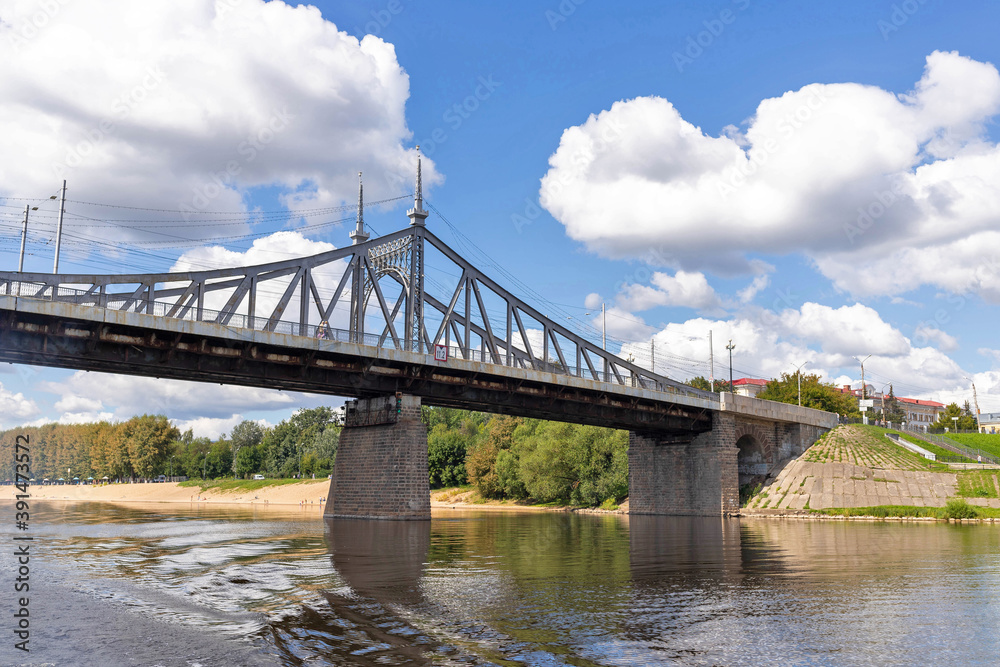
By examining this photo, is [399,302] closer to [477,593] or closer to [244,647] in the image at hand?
[477,593]

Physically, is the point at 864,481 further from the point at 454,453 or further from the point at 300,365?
the point at 454,453

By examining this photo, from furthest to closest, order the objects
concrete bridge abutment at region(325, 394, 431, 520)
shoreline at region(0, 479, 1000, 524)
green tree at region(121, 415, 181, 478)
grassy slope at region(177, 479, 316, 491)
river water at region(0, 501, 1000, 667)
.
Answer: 1. green tree at region(121, 415, 181, 478)
2. grassy slope at region(177, 479, 316, 491)
3. shoreline at region(0, 479, 1000, 524)
4. concrete bridge abutment at region(325, 394, 431, 520)
5. river water at region(0, 501, 1000, 667)

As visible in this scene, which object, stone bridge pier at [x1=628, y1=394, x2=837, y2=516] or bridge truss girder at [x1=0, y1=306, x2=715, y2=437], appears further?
stone bridge pier at [x1=628, y1=394, x2=837, y2=516]

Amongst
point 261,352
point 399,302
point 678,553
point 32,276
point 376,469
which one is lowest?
point 678,553

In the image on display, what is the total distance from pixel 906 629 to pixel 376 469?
Answer: 37.7 metres

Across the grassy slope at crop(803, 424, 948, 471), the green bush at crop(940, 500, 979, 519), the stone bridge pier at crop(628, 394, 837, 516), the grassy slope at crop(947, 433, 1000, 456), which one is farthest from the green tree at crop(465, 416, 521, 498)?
the green bush at crop(940, 500, 979, 519)

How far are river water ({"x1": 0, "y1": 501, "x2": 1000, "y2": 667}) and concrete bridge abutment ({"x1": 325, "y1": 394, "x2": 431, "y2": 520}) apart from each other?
49.1ft

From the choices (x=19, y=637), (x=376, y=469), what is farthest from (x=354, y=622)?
(x=376, y=469)

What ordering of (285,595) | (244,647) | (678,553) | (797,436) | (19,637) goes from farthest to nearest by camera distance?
(797,436)
(678,553)
(285,595)
(19,637)
(244,647)

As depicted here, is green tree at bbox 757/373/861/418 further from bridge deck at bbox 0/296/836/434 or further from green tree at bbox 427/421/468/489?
green tree at bbox 427/421/468/489

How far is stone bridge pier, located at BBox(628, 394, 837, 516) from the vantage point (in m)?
64.1

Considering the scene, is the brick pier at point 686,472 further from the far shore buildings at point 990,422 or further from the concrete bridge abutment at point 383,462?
the far shore buildings at point 990,422

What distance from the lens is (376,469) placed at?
156 feet

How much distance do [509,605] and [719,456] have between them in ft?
171
